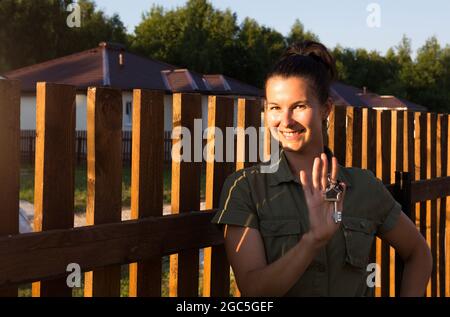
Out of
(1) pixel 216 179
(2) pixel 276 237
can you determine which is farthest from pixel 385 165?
(2) pixel 276 237

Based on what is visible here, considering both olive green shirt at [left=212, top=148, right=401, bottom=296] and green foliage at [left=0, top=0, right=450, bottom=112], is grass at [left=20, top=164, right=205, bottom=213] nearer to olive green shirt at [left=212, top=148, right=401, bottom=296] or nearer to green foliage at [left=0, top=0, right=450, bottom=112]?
olive green shirt at [left=212, top=148, right=401, bottom=296]

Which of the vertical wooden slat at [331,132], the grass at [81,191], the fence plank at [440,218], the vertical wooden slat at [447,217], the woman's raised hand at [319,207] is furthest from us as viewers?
the grass at [81,191]

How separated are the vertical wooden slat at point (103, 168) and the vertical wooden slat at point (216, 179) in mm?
510

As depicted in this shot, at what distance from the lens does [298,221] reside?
1.90m

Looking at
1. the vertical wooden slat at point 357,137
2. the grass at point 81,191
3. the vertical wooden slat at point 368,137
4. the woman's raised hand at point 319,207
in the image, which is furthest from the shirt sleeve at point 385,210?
the grass at point 81,191

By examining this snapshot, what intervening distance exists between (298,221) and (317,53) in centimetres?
64

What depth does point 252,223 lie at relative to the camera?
1.84m

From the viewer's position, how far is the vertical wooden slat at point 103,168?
201 cm

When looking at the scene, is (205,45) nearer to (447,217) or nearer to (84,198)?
(84,198)

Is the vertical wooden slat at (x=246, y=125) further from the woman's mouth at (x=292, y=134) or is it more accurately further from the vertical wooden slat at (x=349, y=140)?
the vertical wooden slat at (x=349, y=140)

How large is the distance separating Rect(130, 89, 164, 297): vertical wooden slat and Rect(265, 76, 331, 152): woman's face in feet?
1.48

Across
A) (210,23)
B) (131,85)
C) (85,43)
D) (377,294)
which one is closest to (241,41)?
(210,23)
